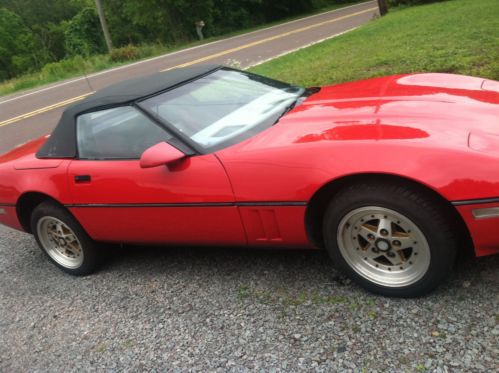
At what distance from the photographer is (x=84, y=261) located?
3.64m

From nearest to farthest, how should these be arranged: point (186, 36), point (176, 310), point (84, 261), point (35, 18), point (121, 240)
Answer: point (176, 310)
point (121, 240)
point (84, 261)
point (186, 36)
point (35, 18)

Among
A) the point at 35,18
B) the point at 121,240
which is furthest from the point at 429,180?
the point at 35,18

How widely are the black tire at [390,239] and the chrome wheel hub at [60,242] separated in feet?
6.66

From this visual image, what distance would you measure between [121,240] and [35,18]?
205 ft

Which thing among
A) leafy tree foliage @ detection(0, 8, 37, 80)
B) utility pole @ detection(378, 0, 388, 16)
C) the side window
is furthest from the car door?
leafy tree foliage @ detection(0, 8, 37, 80)

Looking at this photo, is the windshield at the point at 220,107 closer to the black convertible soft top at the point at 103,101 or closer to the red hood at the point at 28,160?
the black convertible soft top at the point at 103,101

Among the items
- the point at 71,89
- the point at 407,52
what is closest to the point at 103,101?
the point at 407,52

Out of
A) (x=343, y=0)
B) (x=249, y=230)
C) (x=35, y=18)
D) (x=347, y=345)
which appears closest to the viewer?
(x=347, y=345)

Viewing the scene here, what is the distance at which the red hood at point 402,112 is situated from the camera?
2484mm

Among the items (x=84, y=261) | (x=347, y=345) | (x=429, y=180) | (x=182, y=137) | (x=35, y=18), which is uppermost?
(x=35, y=18)

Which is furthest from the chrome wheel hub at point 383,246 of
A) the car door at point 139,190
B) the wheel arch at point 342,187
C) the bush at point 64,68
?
the bush at point 64,68

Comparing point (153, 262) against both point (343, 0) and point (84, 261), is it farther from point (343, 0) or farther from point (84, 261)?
point (343, 0)

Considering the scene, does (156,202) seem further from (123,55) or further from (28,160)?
(123,55)

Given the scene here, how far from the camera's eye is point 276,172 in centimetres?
263
